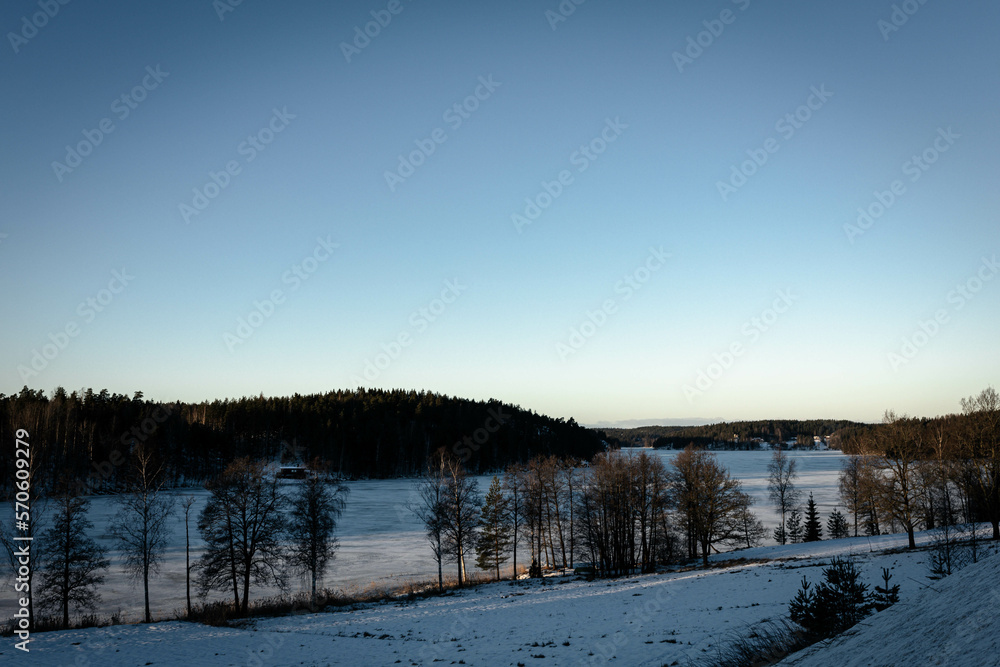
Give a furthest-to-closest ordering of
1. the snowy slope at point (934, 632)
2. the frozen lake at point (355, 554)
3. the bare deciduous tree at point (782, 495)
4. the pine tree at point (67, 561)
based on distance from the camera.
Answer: the bare deciduous tree at point (782, 495)
the frozen lake at point (355, 554)
the pine tree at point (67, 561)
the snowy slope at point (934, 632)

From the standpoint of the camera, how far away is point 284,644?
21.0 metres

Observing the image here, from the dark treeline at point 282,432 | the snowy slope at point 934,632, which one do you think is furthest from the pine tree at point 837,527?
the snowy slope at point 934,632

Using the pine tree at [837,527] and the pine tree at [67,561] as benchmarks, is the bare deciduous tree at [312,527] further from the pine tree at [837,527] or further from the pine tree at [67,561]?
the pine tree at [837,527]

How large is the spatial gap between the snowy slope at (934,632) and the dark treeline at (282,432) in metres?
73.2

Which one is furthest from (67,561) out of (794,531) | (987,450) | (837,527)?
(837,527)

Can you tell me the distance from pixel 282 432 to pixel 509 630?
115 meters

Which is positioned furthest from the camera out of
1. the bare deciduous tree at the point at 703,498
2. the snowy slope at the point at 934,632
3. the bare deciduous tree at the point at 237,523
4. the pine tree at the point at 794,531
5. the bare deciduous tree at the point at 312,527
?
the pine tree at the point at 794,531

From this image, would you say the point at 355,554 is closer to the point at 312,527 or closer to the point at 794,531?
Answer: the point at 312,527

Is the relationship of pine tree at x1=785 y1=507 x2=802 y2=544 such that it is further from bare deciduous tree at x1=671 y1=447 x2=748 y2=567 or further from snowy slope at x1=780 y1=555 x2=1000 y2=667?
snowy slope at x1=780 y1=555 x2=1000 y2=667

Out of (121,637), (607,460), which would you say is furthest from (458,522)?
(121,637)

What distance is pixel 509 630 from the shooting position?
2130 centimetres

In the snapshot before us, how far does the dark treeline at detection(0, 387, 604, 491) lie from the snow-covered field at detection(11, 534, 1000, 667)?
162 feet

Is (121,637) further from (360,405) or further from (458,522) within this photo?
(360,405)

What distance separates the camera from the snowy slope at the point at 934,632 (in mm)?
4559
